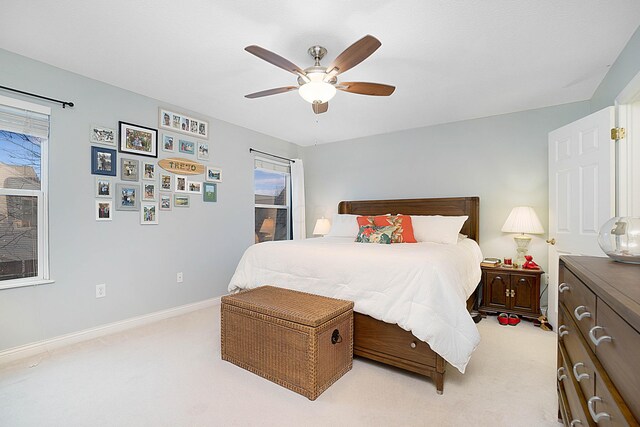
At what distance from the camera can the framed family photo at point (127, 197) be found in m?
2.99

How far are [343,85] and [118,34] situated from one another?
1.62 m

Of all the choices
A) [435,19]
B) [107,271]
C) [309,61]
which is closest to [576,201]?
[435,19]

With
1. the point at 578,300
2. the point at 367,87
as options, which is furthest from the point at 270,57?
the point at 578,300

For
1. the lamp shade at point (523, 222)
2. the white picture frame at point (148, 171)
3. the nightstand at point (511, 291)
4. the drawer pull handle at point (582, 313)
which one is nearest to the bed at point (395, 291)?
the nightstand at point (511, 291)

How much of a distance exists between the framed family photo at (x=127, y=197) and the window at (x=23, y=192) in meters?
0.55

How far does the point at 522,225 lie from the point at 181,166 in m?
3.88

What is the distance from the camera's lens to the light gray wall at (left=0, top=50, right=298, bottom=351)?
2484 mm

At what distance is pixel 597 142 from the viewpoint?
7.88 ft

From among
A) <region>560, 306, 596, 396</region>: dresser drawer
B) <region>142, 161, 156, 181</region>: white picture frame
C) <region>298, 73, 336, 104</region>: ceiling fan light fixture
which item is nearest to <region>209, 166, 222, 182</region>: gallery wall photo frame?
<region>142, 161, 156, 181</region>: white picture frame

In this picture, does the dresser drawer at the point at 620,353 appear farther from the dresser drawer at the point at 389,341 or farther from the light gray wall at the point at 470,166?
the light gray wall at the point at 470,166

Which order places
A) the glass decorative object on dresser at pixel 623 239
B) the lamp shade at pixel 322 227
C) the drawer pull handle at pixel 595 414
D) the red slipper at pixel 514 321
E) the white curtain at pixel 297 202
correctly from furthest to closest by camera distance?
the white curtain at pixel 297 202, the lamp shade at pixel 322 227, the red slipper at pixel 514 321, the glass decorative object on dresser at pixel 623 239, the drawer pull handle at pixel 595 414

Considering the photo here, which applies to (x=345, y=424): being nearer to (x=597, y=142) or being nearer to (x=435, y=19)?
(x=435, y=19)

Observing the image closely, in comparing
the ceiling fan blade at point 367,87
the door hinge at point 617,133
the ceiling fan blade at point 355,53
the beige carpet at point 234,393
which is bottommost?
the beige carpet at point 234,393

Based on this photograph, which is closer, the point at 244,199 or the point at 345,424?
the point at 345,424
